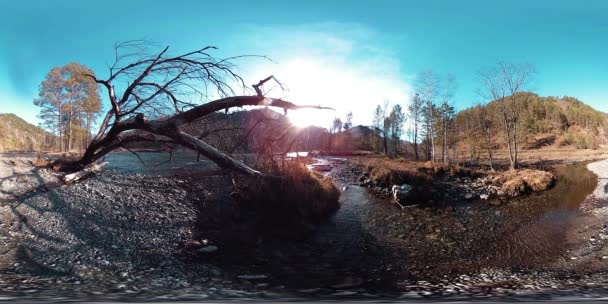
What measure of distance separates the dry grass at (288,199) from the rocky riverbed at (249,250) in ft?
1.54

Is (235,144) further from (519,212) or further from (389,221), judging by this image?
(519,212)

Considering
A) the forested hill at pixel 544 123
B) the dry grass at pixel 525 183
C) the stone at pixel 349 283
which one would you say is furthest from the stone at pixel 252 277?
the forested hill at pixel 544 123

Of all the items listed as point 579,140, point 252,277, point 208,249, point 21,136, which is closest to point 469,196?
point 208,249

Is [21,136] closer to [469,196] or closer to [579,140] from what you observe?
[469,196]

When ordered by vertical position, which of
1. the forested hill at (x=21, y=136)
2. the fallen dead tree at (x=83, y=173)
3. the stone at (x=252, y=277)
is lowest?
the stone at (x=252, y=277)

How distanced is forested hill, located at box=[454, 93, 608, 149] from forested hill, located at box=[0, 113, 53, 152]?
90.9ft

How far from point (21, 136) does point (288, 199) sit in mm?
21025

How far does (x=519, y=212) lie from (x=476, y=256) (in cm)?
506

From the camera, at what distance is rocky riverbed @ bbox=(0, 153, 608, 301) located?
3.86 m

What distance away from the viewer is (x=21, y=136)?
68.8 feet

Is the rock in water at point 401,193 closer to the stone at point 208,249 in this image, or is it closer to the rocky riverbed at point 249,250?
the rocky riverbed at point 249,250

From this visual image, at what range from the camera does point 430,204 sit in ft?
34.8

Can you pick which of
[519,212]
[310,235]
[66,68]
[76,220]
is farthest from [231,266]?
[519,212]

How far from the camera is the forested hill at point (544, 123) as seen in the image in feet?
87.6
